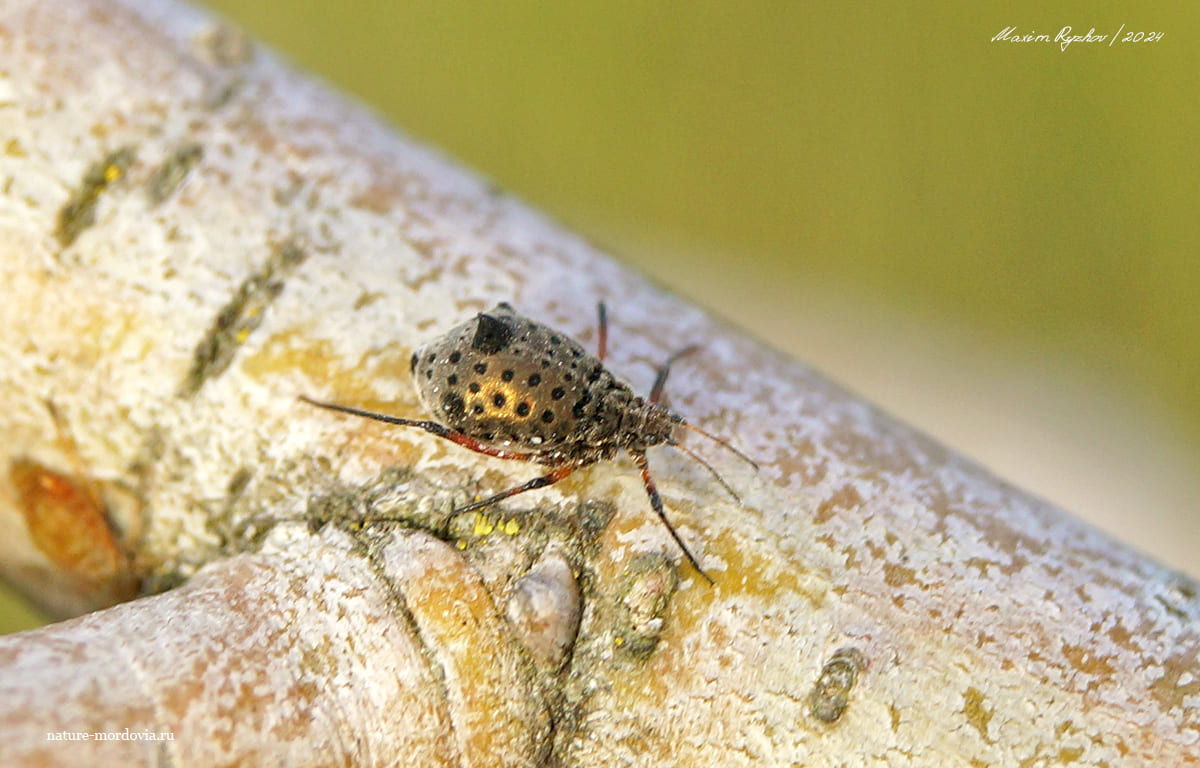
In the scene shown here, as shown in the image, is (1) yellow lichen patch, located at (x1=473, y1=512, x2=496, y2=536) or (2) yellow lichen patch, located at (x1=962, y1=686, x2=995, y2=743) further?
(1) yellow lichen patch, located at (x1=473, y1=512, x2=496, y2=536)

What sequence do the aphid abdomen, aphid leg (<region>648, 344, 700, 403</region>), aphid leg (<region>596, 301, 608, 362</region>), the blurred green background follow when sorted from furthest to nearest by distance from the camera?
the blurred green background → aphid leg (<region>596, 301, 608, 362</region>) → aphid leg (<region>648, 344, 700, 403</region>) → the aphid abdomen

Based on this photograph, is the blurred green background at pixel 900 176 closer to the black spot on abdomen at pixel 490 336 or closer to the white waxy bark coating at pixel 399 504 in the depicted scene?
Result: the white waxy bark coating at pixel 399 504

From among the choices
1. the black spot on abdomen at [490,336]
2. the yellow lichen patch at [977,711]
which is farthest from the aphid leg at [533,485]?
the yellow lichen patch at [977,711]

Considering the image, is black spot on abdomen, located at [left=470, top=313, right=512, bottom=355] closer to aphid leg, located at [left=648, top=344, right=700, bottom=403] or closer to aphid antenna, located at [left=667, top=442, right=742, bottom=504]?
aphid leg, located at [left=648, top=344, right=700, bottom=403]

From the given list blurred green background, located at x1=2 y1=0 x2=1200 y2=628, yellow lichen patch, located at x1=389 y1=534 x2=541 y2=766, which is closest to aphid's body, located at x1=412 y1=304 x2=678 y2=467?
yellow lichen patch, located at x1=389 y1=534 x2=541 y2=766

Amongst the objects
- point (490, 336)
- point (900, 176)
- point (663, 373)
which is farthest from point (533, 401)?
point (900, 176)

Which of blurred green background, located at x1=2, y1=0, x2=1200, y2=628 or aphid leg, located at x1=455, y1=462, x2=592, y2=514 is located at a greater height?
blurred green background, located at x1=2, y1=0, x2=1200, y2=628

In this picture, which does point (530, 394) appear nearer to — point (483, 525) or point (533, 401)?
point (533, 401)

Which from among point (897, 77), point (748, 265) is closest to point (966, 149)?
point (897, 77)
